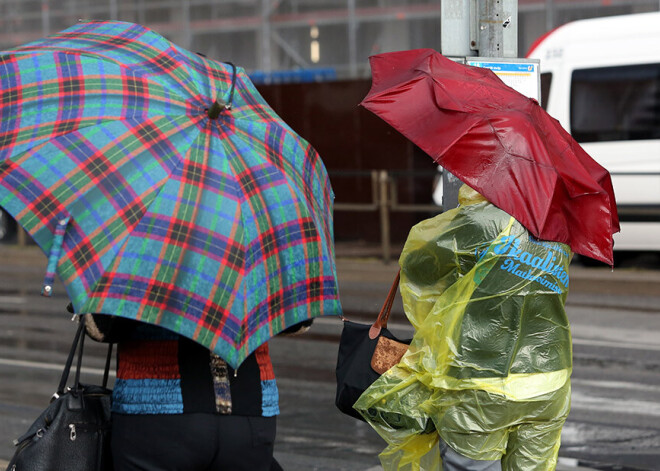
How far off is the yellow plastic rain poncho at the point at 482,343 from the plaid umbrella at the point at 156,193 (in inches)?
19.1

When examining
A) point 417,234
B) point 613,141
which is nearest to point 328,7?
point 613,141

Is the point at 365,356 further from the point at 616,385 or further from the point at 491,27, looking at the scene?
the point at 616,385

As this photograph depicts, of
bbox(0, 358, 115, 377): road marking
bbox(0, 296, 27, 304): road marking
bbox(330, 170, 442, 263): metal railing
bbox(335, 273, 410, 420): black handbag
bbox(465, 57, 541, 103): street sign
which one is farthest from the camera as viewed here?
bbox(330, 170, 442, 263): metal railing

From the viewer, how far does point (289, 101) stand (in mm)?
18531

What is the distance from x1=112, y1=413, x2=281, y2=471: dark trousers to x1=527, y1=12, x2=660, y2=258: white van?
1209 cm

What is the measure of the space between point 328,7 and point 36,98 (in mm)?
16611

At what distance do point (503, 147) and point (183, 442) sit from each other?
58.3 inches

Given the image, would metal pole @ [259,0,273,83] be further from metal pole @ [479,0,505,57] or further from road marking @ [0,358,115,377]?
metal pole @ [479,0,505,57]

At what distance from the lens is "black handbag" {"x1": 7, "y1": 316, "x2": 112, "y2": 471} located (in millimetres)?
3141

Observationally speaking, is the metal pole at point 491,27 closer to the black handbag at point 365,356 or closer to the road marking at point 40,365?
the black handbag at point 365,356

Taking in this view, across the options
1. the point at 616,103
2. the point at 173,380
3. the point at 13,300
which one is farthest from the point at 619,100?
the point at 173,380

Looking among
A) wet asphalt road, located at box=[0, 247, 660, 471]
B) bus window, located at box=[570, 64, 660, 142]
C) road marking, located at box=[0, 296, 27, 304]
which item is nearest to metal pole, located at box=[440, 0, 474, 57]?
wet asphalt road, located at box=[0, 247, 660, 471]

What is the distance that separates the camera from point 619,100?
50.0 ft

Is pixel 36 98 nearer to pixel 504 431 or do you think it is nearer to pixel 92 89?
pixel 92 89
